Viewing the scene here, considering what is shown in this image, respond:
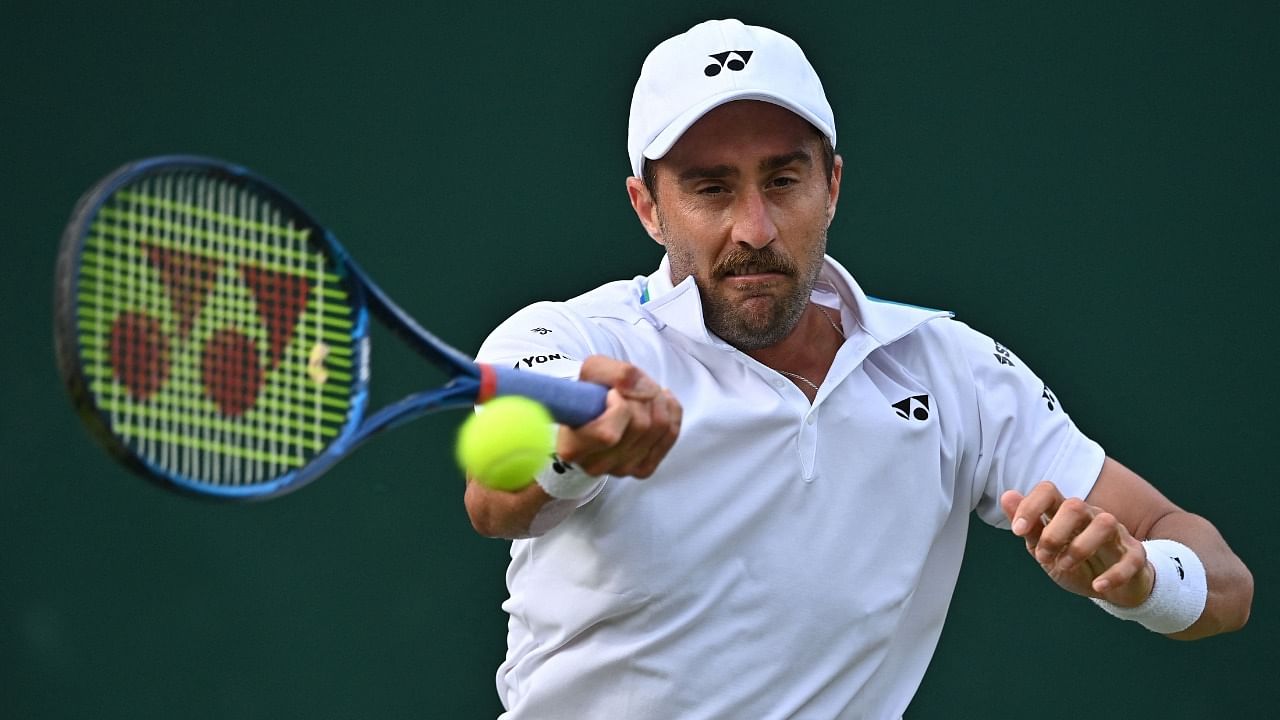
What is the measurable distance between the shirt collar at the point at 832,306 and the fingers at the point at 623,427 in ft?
1.84

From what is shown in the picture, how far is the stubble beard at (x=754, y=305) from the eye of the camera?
2619 mm

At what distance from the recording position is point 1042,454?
2.72 meters

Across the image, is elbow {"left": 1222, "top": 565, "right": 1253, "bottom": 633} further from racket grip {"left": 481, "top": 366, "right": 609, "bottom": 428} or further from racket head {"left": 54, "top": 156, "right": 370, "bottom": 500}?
racket head {"left": 54, "top": 156, "right": 370, "bottom": 500}

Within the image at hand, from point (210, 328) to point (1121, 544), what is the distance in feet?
3.98

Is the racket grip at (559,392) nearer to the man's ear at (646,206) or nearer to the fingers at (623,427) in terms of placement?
the fingers at (623,427)

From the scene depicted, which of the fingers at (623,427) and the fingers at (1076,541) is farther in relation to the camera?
the fingers at (1076,541)

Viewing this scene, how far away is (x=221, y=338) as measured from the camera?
1934 mm

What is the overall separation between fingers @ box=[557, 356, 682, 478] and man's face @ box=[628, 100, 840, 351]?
1.96 ft

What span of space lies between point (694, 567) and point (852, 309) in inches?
21.5

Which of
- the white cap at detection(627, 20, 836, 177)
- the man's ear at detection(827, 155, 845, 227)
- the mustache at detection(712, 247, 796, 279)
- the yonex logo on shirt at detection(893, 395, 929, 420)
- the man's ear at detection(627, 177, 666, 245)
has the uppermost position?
the white cap at detection(627, 20, 836, 177)

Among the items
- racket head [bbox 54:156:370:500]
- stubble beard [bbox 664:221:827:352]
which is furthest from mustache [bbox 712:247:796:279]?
racket head [bbox 54:156:370:500]

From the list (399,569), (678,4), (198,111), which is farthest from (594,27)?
(399,569)

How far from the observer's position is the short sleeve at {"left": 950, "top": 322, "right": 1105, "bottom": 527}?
8.90 feet

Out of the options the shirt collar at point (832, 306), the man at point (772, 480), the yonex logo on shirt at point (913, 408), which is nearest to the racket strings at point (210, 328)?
the man at point (772, 480)
